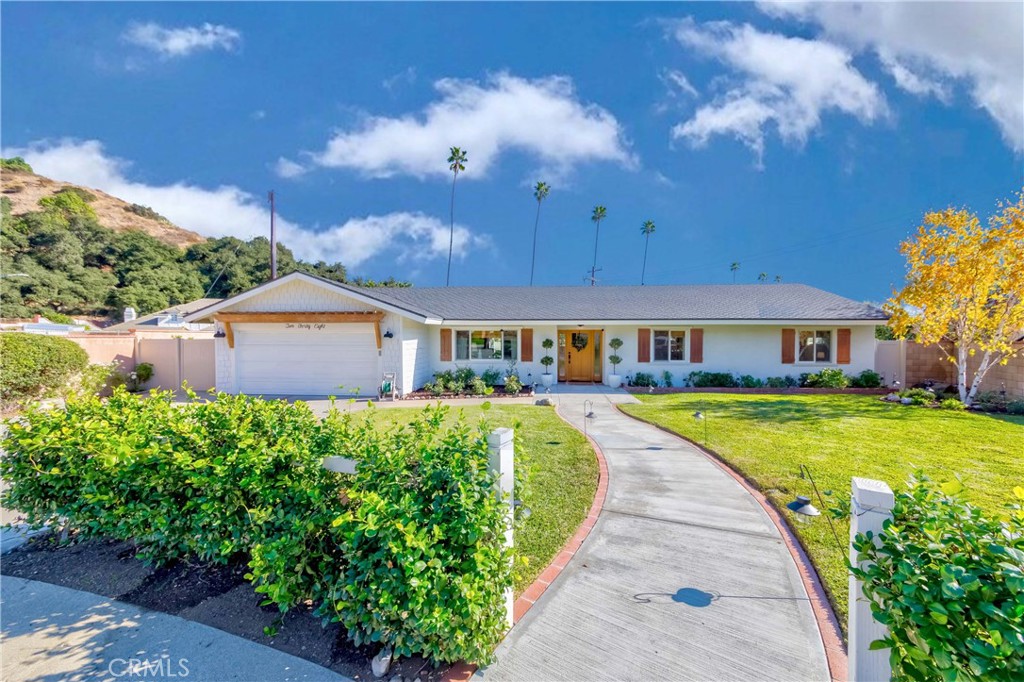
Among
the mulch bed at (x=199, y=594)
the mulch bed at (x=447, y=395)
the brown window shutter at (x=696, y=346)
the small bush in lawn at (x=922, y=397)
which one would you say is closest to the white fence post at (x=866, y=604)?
the mulch bed at (x=199, y=594)

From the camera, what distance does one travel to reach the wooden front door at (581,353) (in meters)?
16.0

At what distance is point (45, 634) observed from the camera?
102 inches

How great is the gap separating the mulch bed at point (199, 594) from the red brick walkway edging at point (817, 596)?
7.90ft

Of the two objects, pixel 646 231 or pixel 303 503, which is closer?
pixel 303 503

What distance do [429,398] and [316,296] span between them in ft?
17.3

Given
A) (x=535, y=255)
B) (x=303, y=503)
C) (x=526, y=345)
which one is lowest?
(x=303, y=503)

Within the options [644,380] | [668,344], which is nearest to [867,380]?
[668,344]

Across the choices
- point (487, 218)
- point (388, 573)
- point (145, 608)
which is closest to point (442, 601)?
point (388, 573)

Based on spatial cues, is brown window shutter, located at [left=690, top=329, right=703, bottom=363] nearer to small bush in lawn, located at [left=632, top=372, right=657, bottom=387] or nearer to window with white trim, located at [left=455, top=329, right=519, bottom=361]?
small bush in lawn, located at [left=632, top=372, right=657, bottom=387]

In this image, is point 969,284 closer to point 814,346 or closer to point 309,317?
point 814,346

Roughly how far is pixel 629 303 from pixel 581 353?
10.2 feet

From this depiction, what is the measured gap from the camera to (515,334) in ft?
50.8

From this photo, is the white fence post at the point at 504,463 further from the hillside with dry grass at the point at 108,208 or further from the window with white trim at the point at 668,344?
the hillside with dry grass at the point at 108,208

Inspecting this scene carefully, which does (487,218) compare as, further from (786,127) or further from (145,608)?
(145,608)
